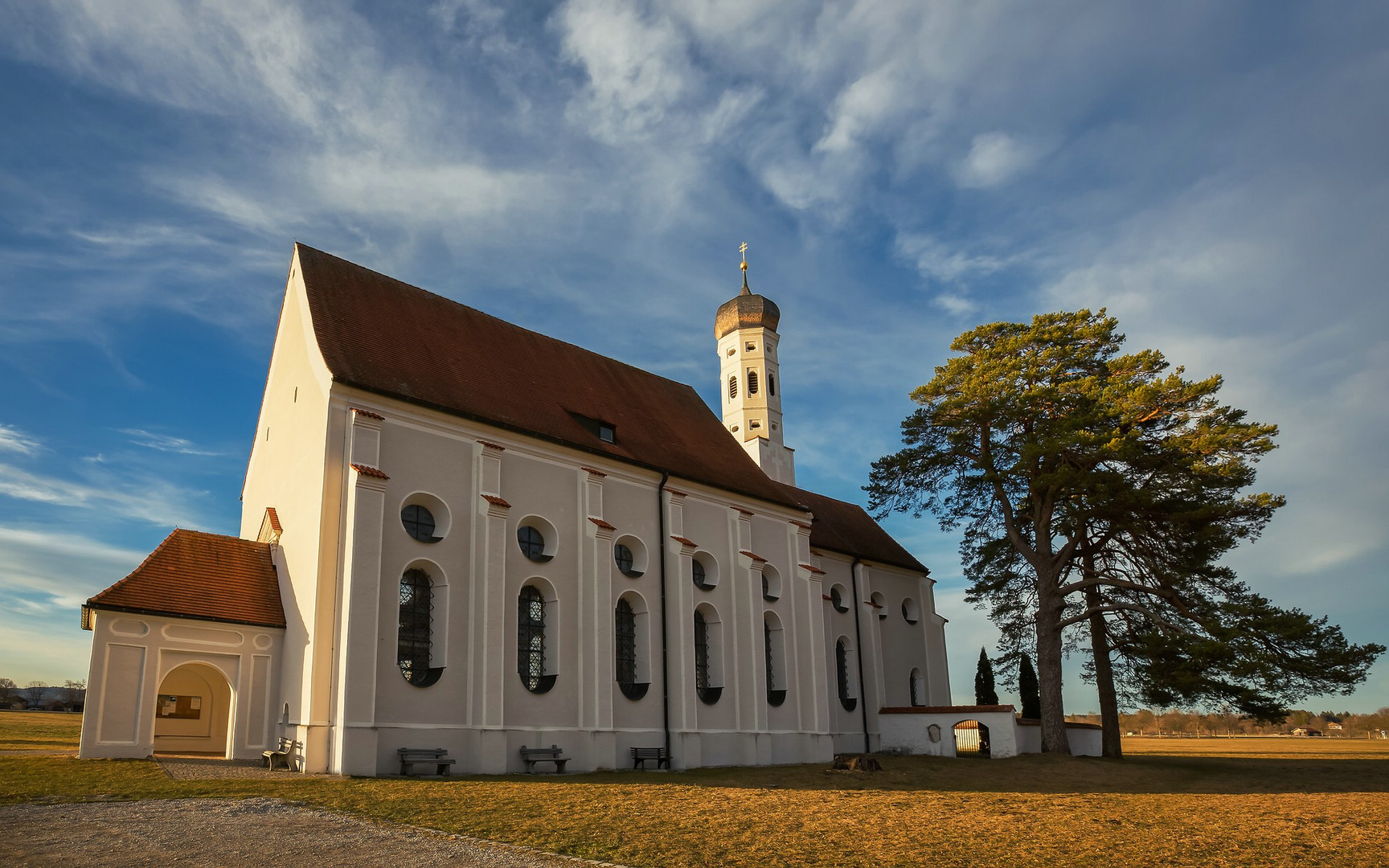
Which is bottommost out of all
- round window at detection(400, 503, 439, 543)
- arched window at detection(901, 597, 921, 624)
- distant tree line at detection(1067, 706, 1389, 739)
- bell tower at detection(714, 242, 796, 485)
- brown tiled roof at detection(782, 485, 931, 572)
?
distant tree line at detection(1067, 706, 1389, 739)

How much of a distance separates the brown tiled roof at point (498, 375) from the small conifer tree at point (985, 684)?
13227mm

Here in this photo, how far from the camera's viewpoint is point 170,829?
9070 millimetres

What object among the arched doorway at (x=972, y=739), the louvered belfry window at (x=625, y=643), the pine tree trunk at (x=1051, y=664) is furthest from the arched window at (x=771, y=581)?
the pine tree trunk at (x=1051, y=664)

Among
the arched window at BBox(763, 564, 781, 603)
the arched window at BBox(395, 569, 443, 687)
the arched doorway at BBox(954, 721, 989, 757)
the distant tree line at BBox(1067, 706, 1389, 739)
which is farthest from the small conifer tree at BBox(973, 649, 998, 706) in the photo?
the distant tree line at BBox(1067, 706, 1389, 739)

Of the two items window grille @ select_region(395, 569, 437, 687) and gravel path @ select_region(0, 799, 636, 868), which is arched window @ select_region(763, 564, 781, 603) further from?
gravel path @ select_region(0, 799, 636, 868)

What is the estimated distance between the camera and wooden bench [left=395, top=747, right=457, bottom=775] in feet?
52.3

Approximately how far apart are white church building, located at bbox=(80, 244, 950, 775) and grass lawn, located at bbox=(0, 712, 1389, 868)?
1801 mm

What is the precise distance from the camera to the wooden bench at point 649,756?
20.1 metres

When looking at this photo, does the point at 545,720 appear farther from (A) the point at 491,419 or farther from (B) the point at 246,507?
(B) the point at 246,507

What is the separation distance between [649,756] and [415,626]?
20.1 feet

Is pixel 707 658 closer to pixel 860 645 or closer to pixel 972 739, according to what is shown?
pixel 860 645

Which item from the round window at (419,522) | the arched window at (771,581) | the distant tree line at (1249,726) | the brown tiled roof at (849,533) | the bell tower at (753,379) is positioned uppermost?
the bell tower at (753,379)

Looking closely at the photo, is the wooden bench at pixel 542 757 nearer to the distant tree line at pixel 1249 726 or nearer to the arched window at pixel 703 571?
the arched window at pixel 703 571

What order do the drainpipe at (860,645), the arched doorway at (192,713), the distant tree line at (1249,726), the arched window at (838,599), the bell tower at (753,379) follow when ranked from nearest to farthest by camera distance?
the arched doorway at (192,713) → the drainpipe at (860,645) → the arched window at (838,599) → the bell tower at (753,379) → the distant tree line at (1249,726)
